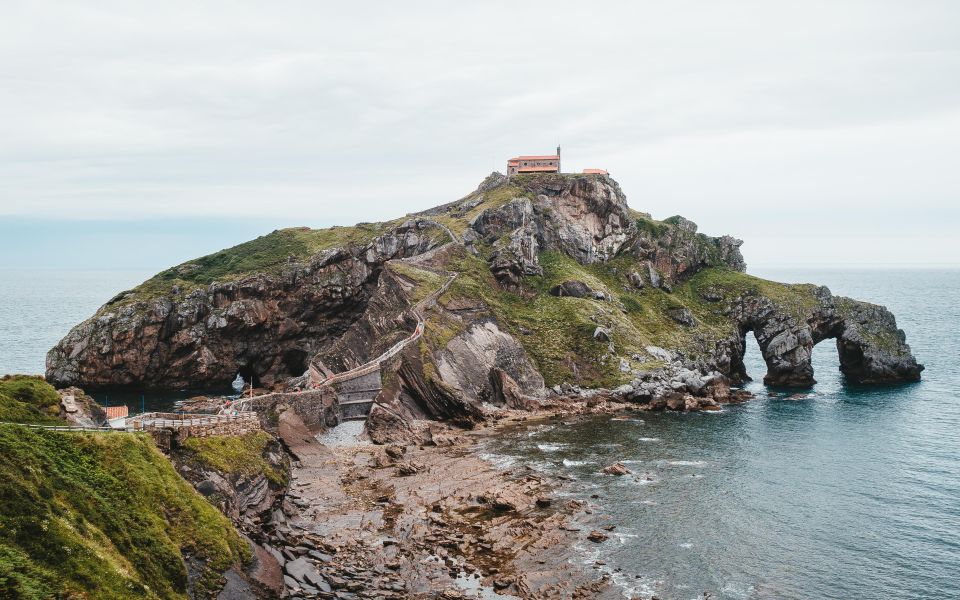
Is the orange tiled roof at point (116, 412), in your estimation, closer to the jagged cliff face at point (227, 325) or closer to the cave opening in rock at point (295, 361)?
the jagged cliff face at point (227, 325)

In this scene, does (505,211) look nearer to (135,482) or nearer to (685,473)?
(685,473)

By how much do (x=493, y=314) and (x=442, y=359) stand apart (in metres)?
18.6

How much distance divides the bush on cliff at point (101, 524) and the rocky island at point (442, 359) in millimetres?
839

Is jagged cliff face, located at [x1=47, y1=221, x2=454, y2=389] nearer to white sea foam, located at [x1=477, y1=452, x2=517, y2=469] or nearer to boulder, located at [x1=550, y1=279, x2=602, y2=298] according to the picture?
boulder, located at [x1=550, y1=279, x2=602, y2=298]

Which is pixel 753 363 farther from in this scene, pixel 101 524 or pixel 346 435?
pixel 101 524

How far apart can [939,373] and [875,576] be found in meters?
91.1

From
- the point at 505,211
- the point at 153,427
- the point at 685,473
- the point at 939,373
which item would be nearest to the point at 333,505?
the point at 153,427

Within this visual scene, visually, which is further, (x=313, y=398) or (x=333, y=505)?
(x=313, y=398)

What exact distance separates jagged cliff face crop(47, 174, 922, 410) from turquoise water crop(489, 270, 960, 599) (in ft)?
46.0

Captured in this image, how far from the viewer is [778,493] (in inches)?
2322

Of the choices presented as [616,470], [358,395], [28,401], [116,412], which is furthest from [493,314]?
[28,401]

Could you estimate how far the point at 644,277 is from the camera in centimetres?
12825

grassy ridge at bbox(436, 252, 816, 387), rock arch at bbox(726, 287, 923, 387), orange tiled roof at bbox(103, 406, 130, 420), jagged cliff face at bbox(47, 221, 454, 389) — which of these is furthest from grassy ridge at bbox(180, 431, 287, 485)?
rock arch at bbox(726, 287, 923, 387)

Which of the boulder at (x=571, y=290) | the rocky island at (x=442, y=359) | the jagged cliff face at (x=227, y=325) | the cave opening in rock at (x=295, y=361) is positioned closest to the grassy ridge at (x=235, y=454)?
the rocky island at (x=442, y=359)
